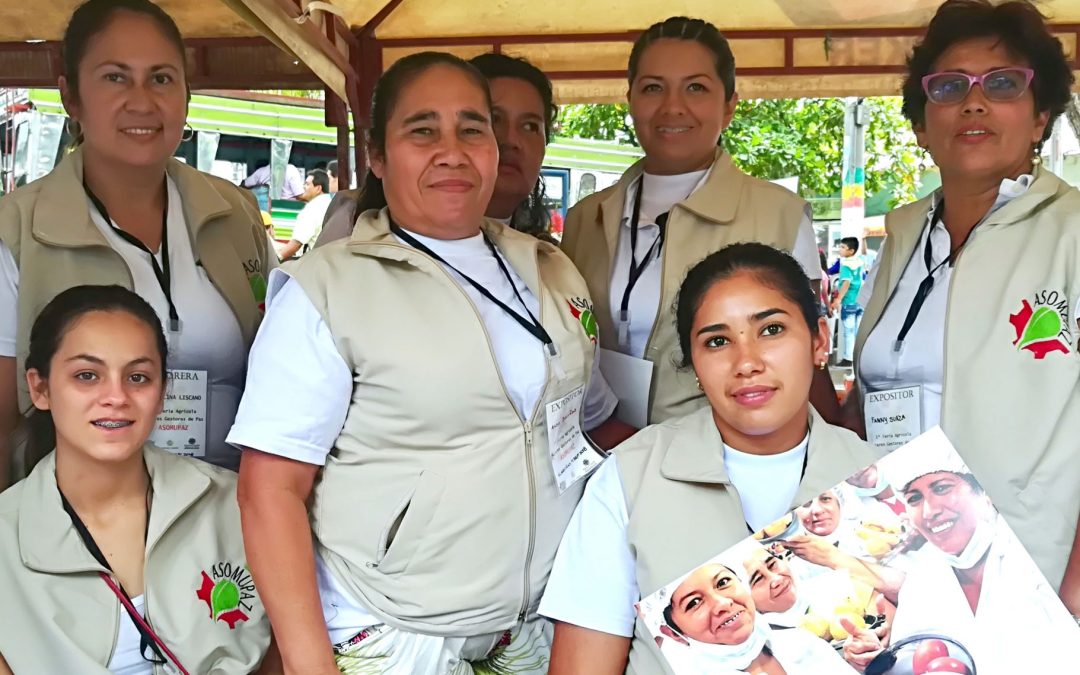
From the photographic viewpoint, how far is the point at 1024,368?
2035mm

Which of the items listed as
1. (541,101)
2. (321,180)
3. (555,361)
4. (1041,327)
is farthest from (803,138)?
(555,361)

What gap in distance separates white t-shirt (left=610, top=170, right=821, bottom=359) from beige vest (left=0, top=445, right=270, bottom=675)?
1.10 m

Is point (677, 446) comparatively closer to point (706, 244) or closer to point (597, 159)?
point (706, 244)

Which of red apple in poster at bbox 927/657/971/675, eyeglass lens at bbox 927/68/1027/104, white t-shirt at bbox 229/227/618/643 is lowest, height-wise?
red apple in poster at bbox 927/657/971/675

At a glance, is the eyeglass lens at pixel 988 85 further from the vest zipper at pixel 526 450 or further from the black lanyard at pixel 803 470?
the vest zipper at pixel 526 450

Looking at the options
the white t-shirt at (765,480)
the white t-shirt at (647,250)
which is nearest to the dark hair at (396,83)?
the white t-shirt at (647,250)

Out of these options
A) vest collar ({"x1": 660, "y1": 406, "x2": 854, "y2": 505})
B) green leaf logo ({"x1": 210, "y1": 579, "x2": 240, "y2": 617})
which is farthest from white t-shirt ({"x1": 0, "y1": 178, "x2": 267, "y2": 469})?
vest collar ({"x1": 660, "y1": 406, "x2": 854, "y2": 505})

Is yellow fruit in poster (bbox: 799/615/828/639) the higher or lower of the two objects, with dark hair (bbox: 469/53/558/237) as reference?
lower

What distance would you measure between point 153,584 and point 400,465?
57cm

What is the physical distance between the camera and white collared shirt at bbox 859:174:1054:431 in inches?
86.9

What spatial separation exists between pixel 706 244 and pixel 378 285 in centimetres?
100

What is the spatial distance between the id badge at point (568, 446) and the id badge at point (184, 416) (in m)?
0.90

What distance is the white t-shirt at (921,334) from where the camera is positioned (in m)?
2.21

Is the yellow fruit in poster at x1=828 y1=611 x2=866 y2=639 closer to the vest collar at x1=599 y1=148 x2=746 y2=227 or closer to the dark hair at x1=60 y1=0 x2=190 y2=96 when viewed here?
the vest collar at x1=599 y1=148 x2=746 y2=227
